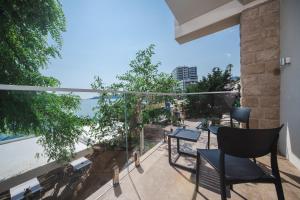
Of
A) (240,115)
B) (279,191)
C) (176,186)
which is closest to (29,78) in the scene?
(176,186)

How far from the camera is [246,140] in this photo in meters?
0.98

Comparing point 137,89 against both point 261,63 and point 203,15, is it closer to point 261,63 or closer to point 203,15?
point 203,15

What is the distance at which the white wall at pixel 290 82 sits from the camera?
1.90m

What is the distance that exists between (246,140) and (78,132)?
13.1 feet

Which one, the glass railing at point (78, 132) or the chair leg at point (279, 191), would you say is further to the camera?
the glass railing at point (78, 132)

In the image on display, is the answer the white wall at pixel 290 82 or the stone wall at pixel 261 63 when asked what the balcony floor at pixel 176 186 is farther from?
the stone wall at pixel 261 63

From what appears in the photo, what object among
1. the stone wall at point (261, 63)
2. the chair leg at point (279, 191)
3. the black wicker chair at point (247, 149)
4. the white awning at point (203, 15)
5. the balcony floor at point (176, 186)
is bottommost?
the balcony floor at point (176, 186)

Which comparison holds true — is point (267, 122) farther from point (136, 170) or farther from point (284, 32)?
point (136, 170)

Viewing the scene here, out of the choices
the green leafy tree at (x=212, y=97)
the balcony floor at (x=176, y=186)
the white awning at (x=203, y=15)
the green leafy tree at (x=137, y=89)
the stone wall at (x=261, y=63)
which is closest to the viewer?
the balcony floor at (x=176, y=186)

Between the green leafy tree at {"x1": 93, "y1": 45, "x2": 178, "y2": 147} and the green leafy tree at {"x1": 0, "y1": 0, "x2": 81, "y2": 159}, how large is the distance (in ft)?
2.67

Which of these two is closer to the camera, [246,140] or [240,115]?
[246,140]

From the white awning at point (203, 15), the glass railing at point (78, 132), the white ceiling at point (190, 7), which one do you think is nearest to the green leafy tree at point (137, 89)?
the glass railing at point (78, 132)

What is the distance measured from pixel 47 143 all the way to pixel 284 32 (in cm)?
414

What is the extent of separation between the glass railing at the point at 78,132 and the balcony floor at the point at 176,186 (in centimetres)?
61
